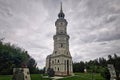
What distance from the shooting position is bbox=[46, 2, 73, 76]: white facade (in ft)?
153

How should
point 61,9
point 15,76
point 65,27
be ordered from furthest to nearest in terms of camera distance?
point 61,9 → point 65,27 → point 15,76

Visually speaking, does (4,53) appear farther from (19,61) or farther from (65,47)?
(65,47)

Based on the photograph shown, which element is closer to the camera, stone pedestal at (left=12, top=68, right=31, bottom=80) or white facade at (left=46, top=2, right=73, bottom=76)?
stone pedestal at (left=12, top=68, right=31, bottom=80)

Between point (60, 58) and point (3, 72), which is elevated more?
point (60, 58)

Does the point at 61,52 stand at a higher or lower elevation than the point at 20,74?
higher

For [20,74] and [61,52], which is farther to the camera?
[61,52]

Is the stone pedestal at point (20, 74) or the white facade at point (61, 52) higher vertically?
the white facade at point (61, 52)

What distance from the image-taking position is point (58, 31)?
168 feet

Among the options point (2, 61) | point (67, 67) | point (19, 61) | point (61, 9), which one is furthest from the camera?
point (61, 9)

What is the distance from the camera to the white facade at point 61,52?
4675cm

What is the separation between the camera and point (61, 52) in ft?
157

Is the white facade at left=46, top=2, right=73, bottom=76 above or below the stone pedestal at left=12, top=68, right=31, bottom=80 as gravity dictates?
above

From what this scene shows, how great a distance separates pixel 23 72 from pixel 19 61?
104ft

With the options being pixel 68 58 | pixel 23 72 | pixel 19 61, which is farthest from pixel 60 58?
pixel 23 72
